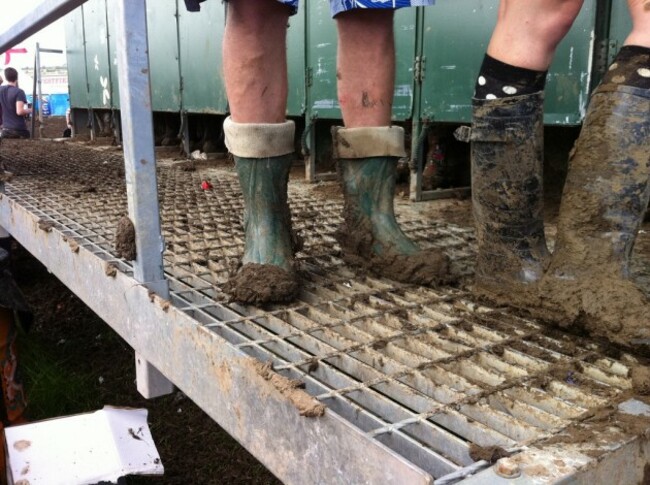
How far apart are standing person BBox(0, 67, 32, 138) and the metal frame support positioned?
330 inches

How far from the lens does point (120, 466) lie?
1488 millimetres

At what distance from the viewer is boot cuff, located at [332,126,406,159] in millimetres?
1688

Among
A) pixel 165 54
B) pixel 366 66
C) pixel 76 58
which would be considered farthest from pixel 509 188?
pixel 76 58

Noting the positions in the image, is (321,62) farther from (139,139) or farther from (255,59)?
(139,139)

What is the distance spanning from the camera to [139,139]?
1311 mm

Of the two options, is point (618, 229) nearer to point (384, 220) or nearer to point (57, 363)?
point (384, 220)

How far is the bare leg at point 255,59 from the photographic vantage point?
4.88 ft

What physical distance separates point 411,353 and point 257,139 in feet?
2.18

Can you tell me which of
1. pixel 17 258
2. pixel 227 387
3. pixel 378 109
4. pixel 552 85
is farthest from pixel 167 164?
pixel 227 387

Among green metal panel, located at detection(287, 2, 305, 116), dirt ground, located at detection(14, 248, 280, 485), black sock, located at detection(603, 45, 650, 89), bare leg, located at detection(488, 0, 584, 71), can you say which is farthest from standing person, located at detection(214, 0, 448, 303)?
green metal panel, located at detection(287, 2, 305, 116)

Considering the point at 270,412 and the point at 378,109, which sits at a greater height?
the point at 378,109

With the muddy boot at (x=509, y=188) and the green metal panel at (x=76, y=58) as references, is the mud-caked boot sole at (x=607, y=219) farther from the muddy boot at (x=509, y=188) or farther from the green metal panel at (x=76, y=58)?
the green metal panel at (x=76, y=58)

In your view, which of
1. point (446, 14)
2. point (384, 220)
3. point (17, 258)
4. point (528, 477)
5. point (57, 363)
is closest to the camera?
point (528, 477)

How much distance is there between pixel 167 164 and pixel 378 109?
12.7 feet
